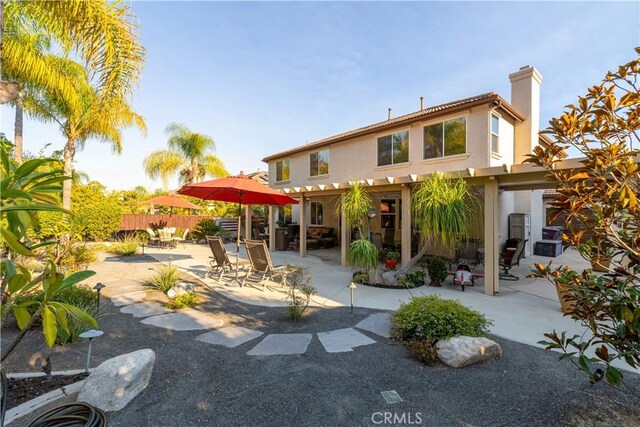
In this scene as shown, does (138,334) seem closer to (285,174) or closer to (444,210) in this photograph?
(444,210)

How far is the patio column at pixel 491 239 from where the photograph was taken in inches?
287

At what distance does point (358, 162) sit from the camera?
14.0m

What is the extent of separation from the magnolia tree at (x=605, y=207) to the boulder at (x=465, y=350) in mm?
1208

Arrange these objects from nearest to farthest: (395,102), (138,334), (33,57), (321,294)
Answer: (138,334), (321,294), (33,57), (395,102)

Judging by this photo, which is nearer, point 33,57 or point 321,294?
point 321,294

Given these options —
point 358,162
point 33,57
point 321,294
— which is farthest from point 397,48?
point 33,57

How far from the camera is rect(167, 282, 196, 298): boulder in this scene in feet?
21.0

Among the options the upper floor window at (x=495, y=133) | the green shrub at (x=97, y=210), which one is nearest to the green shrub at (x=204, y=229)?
the green shrub at (x=97, y=210)

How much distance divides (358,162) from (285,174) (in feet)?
19.9

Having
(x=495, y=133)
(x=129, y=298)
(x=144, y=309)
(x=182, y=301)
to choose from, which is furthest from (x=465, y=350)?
(x=495, y=133)

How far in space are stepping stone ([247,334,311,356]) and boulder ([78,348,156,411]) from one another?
4.41ft

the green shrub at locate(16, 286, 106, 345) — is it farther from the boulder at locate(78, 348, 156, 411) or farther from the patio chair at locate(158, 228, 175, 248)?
the patio chair at locate(158, 228, 175, 248)

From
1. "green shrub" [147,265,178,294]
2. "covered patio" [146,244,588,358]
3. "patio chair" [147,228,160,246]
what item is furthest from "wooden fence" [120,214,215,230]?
"green shrub" [147,265,178,294]

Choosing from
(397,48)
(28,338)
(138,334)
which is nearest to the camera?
(28,338)
